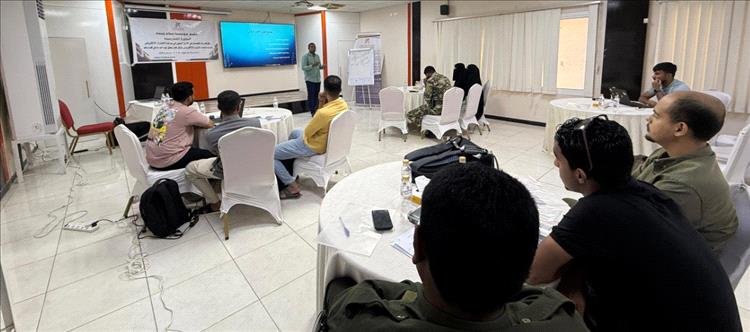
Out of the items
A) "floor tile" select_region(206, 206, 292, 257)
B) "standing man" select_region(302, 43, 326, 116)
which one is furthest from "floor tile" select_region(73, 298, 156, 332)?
"standing man" select_region(302, 43, 326, 116)

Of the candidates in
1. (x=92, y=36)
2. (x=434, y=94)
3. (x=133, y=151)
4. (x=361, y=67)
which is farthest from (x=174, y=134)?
(x=361, y=67)

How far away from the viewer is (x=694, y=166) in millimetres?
1292

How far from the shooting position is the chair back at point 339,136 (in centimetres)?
344

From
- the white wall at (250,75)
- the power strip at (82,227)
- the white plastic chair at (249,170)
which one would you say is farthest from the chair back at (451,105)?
the white wall at (250,75)

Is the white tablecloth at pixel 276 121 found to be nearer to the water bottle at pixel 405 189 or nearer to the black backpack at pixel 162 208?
the black backpack at pixel 162 208

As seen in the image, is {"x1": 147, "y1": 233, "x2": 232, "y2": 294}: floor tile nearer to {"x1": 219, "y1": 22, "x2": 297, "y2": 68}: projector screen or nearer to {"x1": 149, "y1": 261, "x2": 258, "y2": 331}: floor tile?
{"x1": 149, "y1": 261, "x2": 258, "y2": 331}: floor tile

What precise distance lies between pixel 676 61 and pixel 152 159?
639cm

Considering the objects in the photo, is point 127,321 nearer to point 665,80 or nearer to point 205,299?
point 205,299

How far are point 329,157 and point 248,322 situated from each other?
1781 millimetres

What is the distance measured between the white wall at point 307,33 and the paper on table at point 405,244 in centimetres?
892

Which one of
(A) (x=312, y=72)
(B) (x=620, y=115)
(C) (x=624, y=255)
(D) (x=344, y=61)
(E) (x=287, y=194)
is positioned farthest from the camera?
(D) (x=344, y=61)

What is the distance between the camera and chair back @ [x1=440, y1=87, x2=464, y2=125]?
560 cm

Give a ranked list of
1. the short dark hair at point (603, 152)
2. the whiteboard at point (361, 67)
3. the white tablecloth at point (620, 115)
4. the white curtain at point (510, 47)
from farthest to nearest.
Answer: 1. the whiteboard at point (361, 67)
2. the white curtain at point (510, 47)
3. the white tablecloth at point (620, 115)
4. the short dark hair at point (603, 152)

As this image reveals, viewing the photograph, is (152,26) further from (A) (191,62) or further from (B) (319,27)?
(B) (319,27)
